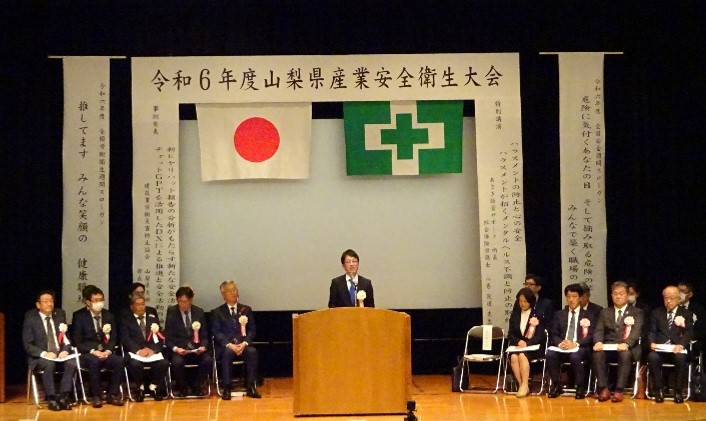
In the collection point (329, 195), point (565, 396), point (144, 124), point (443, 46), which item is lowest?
point (565, 396)

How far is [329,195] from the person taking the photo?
35.3ft

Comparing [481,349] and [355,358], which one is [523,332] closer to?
[481,349]

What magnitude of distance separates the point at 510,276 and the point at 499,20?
2592 millimetres

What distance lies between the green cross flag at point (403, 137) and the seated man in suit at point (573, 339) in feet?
6.21

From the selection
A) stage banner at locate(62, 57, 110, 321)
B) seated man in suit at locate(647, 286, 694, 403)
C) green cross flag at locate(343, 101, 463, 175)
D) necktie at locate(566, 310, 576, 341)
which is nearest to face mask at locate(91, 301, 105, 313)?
stage banner at locate(62, 57, 110, 321)

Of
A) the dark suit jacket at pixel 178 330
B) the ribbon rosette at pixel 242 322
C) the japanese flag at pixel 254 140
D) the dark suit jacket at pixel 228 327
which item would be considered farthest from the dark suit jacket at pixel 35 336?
the japanese flag at pixel 254 140

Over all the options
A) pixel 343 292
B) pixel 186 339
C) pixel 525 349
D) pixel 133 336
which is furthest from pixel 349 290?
pixel 133 336

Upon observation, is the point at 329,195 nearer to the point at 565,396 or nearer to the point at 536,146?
the point at 536,146

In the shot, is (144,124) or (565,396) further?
(144,124)

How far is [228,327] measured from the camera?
393 inches

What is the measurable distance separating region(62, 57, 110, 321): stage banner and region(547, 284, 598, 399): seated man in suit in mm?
4350

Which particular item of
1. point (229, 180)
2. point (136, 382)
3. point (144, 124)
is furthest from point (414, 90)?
point (136, 382)

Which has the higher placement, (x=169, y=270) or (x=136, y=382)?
(x=169, y=270)

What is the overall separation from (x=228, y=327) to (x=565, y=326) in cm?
311
